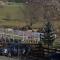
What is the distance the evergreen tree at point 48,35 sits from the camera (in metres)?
2.98

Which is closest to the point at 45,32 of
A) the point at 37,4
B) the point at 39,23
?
the point at 39,23

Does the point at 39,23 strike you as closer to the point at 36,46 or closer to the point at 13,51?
the point at 36,46

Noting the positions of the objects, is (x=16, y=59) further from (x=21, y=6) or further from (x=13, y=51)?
(x=21, y=6)

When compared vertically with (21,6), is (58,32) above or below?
below

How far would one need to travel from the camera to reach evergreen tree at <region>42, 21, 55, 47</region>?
298 centimetres

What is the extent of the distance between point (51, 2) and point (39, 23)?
0.95ft

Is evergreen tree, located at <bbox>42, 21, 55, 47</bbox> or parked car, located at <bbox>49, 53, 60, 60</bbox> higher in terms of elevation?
evergreen tree, located at <bbox>42, 21, 55, 47</bbox>


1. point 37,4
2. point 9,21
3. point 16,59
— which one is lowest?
point 16,59

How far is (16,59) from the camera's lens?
9.86 feet

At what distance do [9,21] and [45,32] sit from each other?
45 cm

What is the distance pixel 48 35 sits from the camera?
3000mm

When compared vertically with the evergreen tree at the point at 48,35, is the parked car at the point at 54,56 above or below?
below

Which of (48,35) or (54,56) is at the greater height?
(48,35)

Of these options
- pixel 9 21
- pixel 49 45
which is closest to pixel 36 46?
pixel 49 45
